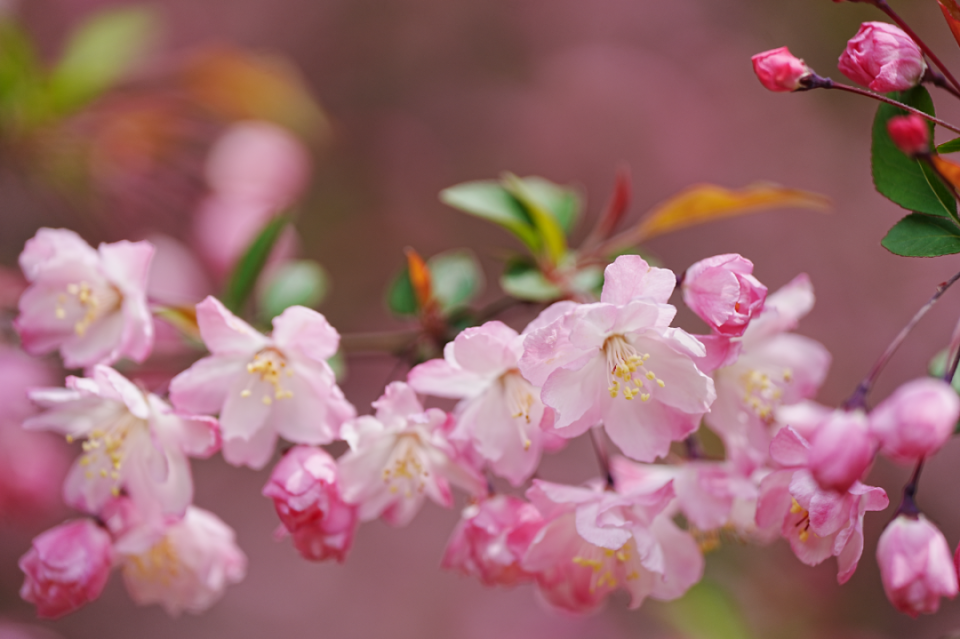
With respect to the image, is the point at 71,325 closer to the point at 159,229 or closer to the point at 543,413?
the point at 543,413

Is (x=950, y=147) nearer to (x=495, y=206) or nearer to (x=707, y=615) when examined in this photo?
(x=495, y=206)

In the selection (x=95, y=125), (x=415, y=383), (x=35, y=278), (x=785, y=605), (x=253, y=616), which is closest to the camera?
(x=415, y=383)

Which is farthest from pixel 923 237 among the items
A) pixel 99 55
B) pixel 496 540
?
pixel 99 55

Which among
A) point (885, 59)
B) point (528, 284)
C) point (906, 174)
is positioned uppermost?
point (885, 59)

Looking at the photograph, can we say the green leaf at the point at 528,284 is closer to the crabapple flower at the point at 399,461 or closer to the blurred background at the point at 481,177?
the crabapple flower at the point at 399,461

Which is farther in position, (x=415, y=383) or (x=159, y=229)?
(x=159, y=229)

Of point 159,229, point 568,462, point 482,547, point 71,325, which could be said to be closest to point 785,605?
point 568,462

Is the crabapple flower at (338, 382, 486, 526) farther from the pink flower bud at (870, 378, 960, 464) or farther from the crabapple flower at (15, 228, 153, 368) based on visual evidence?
the pink flower bud at (870, 378, 960, 464)
